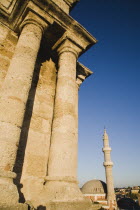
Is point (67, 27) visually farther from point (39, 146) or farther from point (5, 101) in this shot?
point (39, 146)

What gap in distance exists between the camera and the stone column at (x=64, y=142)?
332 cm

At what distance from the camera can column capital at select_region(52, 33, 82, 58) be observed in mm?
5324

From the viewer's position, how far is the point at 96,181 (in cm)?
3097

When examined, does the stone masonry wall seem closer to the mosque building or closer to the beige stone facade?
the beige stone facade

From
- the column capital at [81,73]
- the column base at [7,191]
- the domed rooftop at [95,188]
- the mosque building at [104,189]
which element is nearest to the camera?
the column base at [7,191]

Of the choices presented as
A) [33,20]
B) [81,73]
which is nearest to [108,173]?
[81,73]

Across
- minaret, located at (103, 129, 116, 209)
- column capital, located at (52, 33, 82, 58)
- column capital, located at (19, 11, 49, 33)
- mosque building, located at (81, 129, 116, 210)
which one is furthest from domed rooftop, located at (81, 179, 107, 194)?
column capital, located at (19, 11, 49, 33)

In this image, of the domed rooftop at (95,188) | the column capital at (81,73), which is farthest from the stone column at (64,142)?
the domed rooftop at (95,188)

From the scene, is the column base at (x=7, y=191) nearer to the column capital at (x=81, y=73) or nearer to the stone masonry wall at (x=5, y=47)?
the stone masonry wall at (x=5, y=47)

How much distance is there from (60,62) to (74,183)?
349 centimetres

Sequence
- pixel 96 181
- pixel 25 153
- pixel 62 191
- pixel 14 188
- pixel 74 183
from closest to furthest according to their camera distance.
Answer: pixel 14 188, pixel 62 191, pixel 74 183, pixel 25 153, pixel 96 181

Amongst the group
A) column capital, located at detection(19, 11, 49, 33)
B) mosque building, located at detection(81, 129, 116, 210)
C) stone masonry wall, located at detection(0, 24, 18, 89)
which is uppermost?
column capital, located at detection(19, 11, 49, 33)

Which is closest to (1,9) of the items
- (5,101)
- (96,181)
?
(5,101)

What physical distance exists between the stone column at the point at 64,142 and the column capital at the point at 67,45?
0.03 m
